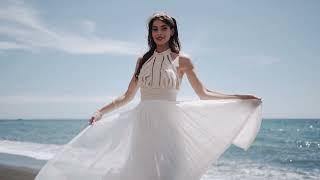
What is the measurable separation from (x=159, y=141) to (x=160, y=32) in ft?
2.89

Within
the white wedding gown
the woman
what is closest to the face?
the woman

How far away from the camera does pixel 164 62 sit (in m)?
3.45

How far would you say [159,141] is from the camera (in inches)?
128

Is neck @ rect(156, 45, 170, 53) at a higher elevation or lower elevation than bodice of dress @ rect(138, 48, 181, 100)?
higher

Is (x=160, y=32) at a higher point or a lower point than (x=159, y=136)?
higher

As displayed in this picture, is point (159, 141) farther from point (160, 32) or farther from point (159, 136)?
point (160, 32)

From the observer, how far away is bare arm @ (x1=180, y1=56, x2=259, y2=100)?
3508 millimetres

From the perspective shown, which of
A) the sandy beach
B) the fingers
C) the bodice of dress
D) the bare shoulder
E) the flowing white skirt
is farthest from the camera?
the sandy beach

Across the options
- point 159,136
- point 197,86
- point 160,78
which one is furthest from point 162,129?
point 197,86

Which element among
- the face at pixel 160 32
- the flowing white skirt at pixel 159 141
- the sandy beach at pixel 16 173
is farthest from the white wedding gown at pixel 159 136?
the sandy beach at pixel 16 173

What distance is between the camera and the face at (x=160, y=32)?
3.51 m

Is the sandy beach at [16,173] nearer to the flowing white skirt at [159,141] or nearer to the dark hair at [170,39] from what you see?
the flowing white skirt at [159,141]

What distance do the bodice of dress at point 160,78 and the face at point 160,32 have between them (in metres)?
0.10

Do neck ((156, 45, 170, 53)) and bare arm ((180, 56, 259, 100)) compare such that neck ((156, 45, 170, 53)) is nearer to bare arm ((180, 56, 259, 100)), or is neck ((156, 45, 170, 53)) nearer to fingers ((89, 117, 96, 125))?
bare arm ((180, 56, 259, 100))
